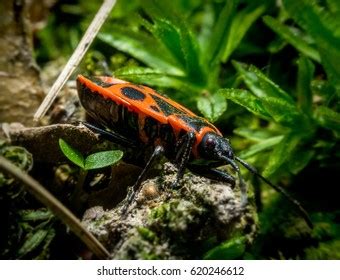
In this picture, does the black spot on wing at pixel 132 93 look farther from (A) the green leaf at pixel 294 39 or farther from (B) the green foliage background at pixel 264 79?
(A) the green leaf at pixel 294 39

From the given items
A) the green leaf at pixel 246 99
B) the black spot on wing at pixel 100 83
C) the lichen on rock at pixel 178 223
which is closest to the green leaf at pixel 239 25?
the green leaf at pixel 246 99

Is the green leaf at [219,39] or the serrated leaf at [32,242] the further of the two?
the green leaf at [219,39]

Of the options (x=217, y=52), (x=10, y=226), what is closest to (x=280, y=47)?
(x=217, y=52)

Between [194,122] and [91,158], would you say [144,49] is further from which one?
[91,158]

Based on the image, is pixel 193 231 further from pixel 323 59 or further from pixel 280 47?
pixel 280 47

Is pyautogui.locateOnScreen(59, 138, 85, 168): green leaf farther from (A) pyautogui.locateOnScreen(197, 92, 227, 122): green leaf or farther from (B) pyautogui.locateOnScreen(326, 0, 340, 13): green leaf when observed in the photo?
(B) pyautogui.locateOnScreen(326, 0, 340, 13): green leaf
